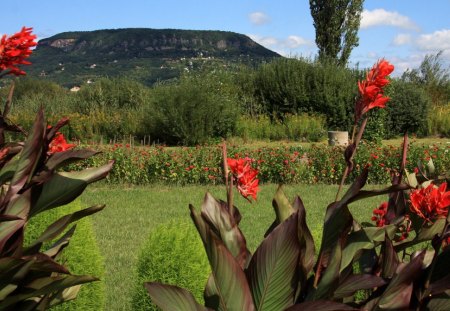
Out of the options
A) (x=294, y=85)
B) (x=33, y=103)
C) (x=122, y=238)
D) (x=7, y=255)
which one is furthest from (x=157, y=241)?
(x=33, y=103)

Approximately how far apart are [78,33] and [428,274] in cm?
9420

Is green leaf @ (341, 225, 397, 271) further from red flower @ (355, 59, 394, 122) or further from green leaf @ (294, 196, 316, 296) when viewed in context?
red flower @ (355, 59, 394, 122)

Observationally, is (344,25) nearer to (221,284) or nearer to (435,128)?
(435,128)

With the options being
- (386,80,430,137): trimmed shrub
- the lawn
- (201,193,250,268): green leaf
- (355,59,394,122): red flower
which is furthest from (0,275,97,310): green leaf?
(386,80,430,137): trimmed shrub

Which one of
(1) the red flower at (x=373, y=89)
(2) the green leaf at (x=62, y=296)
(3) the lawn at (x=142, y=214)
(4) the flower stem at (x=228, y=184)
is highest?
(1) the red flower at (x=373, y=89)

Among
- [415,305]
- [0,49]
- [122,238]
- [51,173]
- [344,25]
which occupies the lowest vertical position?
[122,238]

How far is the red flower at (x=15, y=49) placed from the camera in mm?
1311

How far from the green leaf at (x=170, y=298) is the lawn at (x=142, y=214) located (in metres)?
2.84

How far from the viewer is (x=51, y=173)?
1.37 meters

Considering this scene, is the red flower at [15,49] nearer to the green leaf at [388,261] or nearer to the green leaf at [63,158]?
the green leaf at [63,158]

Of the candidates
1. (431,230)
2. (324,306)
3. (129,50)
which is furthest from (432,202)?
(129,50)

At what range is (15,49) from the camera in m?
1.32

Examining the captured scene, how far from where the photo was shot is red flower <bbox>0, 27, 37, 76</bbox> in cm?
131

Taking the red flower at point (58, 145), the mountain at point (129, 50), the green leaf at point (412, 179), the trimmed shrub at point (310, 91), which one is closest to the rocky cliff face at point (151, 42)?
the mountain at point (129, 50)
